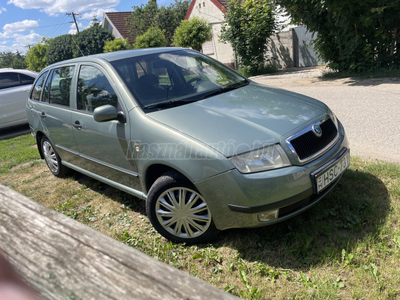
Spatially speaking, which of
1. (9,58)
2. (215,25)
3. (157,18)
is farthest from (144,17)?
(9,58)

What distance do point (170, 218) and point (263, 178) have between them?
3.26ft

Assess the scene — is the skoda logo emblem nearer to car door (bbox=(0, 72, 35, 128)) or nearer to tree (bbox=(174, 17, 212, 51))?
car door (bbox=(0, 72, 35, 128))

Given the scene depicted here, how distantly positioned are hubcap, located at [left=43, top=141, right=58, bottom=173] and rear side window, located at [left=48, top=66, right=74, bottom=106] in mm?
810

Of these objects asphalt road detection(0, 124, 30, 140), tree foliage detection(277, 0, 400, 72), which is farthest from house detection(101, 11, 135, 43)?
tree foliage detection(277, 0, 400, 72)

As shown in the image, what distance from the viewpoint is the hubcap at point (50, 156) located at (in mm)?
5045

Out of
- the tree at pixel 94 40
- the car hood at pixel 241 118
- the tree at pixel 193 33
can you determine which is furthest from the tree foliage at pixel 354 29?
the tree at pixel 94 40

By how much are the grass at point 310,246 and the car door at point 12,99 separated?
6.52 meters

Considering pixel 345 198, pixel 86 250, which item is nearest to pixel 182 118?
pixel 345 198

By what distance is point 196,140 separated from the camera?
103 inches

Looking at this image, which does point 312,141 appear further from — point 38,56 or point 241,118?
point 38,56

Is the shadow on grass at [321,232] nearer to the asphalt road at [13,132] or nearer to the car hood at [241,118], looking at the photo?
the car hood at [241,118]

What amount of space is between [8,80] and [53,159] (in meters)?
5.76

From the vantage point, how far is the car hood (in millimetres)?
2604

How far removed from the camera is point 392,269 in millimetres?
2307
